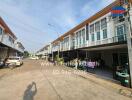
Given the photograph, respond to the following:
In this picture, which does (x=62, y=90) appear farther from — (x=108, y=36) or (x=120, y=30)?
(x=108, y=36)

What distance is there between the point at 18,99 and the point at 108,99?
462 centimetres

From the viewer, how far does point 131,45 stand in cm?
964

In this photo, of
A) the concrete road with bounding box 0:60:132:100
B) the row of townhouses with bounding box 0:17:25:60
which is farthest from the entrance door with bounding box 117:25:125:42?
the row of townhouses with bounding box 0:17:25:60

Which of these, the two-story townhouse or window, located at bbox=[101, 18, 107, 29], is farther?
window, located at bbox=[101, 18, 107, 29]

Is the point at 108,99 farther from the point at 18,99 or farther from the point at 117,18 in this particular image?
the point at 117,18

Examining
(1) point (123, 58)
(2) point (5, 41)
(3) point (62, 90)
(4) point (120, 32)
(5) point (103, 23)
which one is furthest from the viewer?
(2) point (5, 41)

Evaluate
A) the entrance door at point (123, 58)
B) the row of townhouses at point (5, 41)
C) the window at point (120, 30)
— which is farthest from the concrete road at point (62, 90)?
the row of townhouses at point (5, 41)

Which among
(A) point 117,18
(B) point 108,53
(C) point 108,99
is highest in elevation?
(A) point 117,18

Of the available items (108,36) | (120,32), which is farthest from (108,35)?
(120,32)

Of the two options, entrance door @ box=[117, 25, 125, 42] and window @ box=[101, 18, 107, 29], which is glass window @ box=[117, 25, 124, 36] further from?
window @ box=[101, 18, 107, 29]

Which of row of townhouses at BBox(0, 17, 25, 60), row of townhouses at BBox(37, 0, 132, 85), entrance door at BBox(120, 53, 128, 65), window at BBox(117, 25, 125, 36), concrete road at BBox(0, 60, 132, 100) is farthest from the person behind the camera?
row of townhouses at BBox(0, 17, 25, 60)

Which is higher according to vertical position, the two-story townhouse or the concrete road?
the two-story townhouse

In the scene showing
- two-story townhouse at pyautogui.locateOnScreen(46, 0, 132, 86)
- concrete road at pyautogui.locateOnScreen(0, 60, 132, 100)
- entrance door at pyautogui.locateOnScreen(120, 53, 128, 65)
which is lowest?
concrete road at pyautogui.locateOnScreen(0, 60, 132, 100)

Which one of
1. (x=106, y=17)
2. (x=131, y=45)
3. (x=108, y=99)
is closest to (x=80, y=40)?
(x=106, y=17)
